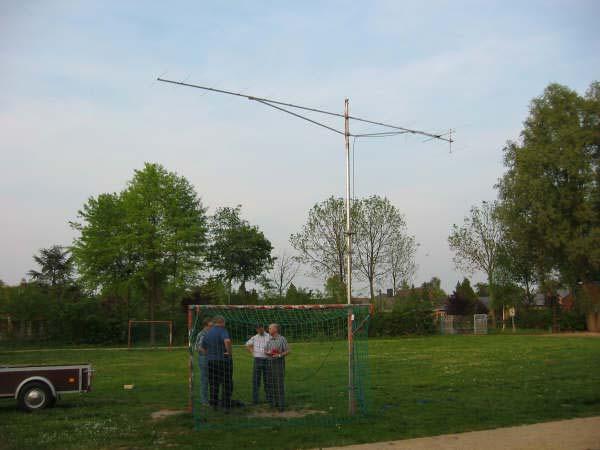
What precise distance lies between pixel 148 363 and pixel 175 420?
1559 centimetres

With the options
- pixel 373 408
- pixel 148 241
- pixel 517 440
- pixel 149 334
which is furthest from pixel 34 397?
pixel 148 241

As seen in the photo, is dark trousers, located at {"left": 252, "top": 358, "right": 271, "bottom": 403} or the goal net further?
dark trousers, located at {"left": 252, "top": 358, "right": 271, "bottom": 403}

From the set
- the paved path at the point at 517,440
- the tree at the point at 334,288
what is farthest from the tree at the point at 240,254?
the paved path at the point at 517,440

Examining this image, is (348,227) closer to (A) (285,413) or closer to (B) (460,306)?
(A) (285,413)

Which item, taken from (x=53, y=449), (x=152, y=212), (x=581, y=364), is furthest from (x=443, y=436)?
(x=152, y=212)

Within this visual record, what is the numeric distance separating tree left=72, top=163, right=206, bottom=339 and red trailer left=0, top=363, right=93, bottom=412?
33649 millimetres

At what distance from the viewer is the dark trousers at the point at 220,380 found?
12445mm

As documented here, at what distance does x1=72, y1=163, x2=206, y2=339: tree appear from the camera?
47.1 meters

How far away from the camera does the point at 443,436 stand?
9.52 m

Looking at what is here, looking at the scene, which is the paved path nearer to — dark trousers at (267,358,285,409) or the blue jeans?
dark trousers at (267,358,285,409)

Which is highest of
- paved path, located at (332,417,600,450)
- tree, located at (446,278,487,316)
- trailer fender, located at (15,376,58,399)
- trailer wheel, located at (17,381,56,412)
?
tree, located at (446,278,487,316)

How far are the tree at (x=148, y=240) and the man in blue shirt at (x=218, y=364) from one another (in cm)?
3488

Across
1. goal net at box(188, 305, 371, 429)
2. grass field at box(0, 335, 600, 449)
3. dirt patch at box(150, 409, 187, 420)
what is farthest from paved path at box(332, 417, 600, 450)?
dirt patch at box(150, 409, 187, 420)

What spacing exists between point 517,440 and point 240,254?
5403 centimetres
